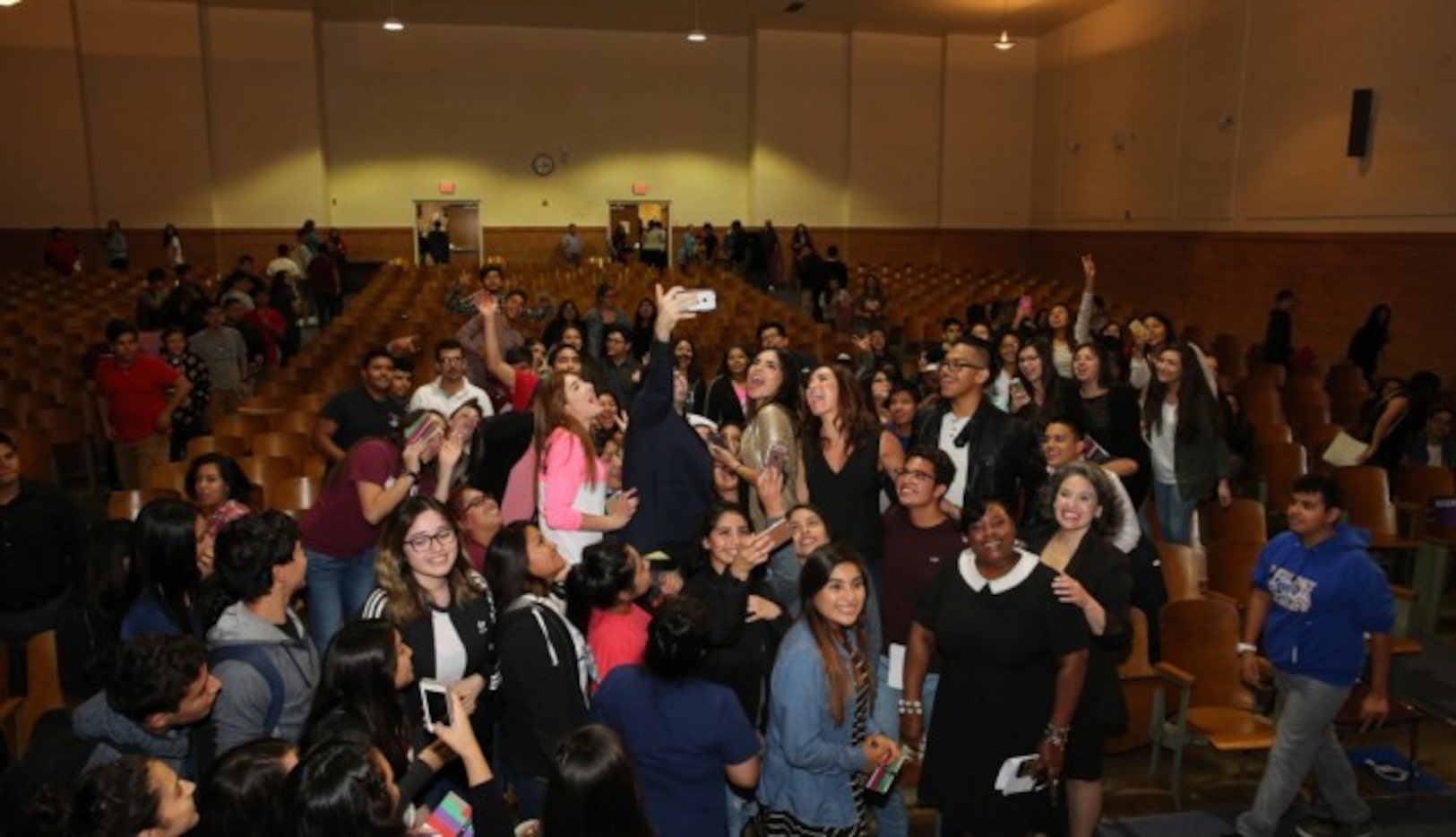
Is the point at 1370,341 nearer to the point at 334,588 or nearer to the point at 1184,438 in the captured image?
the point at 1184,438

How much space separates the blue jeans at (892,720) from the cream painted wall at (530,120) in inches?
719

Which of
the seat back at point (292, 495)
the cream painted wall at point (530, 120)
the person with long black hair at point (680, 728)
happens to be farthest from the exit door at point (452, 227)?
the person with long black hair at point (680, 728)

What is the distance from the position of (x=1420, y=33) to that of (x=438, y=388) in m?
11.0

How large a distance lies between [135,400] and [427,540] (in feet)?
15.2

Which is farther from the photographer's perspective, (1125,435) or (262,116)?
(262,116)

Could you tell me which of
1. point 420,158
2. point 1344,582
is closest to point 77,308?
point 420,158

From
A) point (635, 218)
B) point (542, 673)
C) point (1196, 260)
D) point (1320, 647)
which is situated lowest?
point (1320, 647)

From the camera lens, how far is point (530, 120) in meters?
20.1

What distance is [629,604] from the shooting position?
2.79m

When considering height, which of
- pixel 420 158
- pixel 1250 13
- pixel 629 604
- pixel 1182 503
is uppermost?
pixel 1250 13

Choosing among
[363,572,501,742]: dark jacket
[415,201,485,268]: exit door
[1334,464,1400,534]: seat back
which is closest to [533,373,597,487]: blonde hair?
[363,572,501,742]: dark jacket

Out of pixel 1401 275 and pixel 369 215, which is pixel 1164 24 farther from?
pixel 369 215

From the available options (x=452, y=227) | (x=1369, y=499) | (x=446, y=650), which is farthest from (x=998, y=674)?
(x=452, y=227)

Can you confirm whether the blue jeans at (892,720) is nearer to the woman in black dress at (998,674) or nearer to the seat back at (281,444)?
the woman in black dress at (998,674)
